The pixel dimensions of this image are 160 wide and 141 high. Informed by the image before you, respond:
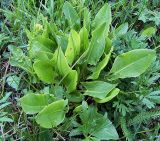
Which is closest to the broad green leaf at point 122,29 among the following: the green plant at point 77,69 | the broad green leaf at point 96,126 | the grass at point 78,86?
the grass at point 78,86

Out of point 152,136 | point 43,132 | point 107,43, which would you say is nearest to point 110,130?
point 152,136

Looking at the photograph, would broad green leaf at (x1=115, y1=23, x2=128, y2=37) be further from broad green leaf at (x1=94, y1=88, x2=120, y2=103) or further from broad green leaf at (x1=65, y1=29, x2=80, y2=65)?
broad green leaf at (x1=94, y1=88, x2=120, y2=103)

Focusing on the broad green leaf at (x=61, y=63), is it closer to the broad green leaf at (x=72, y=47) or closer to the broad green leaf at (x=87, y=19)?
the broad green leaf at (x=72, y=47)

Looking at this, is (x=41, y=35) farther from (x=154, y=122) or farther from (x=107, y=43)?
(x=154, y=122)

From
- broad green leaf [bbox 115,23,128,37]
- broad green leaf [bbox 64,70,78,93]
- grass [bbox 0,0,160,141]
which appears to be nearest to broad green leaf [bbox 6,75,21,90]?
grass [bbox 0,0,160,141]

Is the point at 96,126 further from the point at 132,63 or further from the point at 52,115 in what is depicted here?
the point at 132,63

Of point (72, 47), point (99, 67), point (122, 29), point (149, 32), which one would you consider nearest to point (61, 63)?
point (72, 47)
